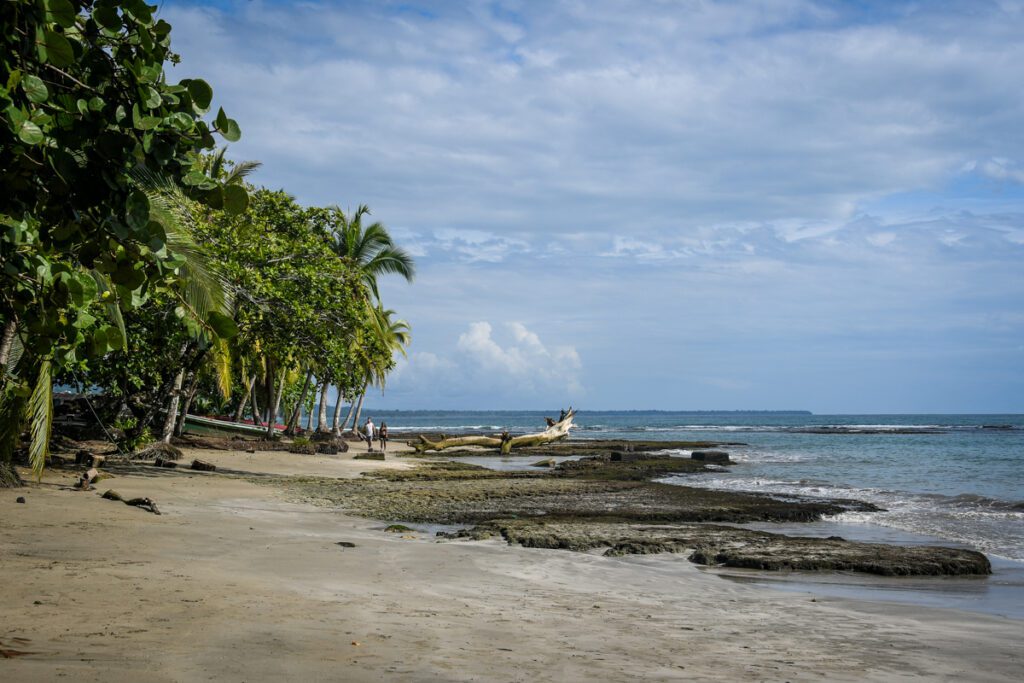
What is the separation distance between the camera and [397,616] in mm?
6660

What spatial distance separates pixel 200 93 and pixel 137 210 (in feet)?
1.72

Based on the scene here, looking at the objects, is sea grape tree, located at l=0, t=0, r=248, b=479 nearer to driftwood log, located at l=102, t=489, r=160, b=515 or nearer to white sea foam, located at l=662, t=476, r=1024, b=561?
driftwood log, located at l=102, t=489, r=160, b=515

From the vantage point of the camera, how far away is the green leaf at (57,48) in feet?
9.79

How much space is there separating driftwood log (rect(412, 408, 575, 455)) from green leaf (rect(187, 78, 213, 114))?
34485 millimetres

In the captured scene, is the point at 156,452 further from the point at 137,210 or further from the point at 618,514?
the point at 137,210

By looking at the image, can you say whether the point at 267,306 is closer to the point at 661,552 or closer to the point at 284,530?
the point at 284,530

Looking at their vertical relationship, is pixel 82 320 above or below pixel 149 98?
below

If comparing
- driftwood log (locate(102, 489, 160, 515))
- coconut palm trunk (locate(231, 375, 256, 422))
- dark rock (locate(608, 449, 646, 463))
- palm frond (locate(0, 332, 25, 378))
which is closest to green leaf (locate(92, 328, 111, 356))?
driftwood log (locate(102, 489, 160, 515))

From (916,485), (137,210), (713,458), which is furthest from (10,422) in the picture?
(713,458)

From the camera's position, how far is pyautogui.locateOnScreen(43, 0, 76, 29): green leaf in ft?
9.61

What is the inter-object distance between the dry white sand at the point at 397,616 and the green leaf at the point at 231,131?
295 cm

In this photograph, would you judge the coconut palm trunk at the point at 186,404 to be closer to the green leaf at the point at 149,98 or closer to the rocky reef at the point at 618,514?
the rocky reef at the point at 618,514

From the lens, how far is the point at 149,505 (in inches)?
444

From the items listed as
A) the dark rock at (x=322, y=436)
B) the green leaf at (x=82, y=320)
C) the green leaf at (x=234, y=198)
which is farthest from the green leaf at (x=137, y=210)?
the dark rock at (x=322, y=436)
